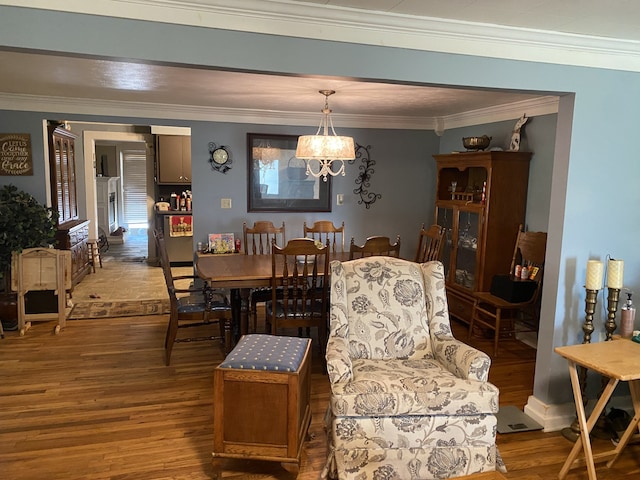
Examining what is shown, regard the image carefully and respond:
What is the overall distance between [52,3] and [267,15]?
85 cm

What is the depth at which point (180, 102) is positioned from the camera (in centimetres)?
481

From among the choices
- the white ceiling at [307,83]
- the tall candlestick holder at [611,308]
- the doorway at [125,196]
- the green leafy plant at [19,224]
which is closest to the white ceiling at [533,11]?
the white ceiling at [307,83]

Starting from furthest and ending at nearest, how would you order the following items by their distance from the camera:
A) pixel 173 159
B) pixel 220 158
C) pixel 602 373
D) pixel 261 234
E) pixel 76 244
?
1. pixel 173 159
2. pixel 76 244
3. pixel 220 158
4. pixel 261 234
5. pixel 602 373

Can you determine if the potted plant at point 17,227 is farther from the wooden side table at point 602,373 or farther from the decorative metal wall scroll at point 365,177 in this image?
the wooden side table at point 602,373

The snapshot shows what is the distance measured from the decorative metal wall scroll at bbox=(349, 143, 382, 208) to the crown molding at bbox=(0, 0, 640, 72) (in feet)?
10.3

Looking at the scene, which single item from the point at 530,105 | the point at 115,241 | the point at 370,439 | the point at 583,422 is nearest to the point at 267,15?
the point at 370,439

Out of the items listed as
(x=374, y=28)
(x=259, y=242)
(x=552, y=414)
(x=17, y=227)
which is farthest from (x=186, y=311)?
(x=552, y=414)

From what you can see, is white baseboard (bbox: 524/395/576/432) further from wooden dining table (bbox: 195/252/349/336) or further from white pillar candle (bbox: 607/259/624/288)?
wooden dining table (bbox: 195/252/349/336)

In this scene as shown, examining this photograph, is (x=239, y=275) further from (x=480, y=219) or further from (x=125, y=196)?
(x=125, y=196)

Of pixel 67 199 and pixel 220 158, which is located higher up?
pixel 220 158

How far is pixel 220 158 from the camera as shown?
5.27 m

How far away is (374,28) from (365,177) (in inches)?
137

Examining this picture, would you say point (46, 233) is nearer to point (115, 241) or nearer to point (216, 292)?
point (216, 292)

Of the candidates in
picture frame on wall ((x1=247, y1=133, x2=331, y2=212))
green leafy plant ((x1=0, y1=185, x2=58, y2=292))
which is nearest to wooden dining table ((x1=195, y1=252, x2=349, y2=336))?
picture frame on wall ((x1=247, y1=133, x2=331, y2=212))
